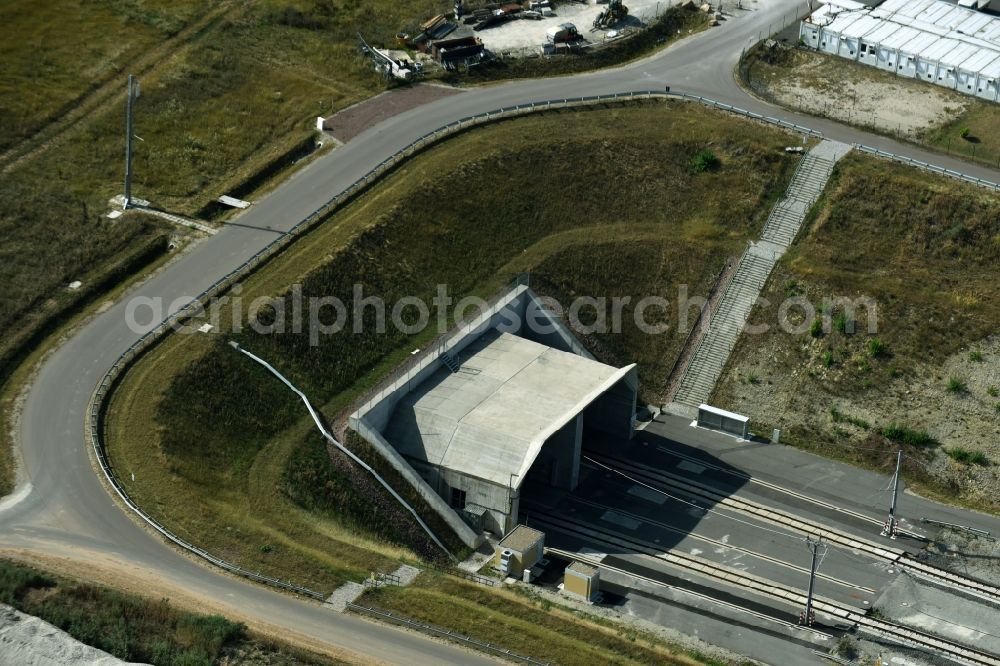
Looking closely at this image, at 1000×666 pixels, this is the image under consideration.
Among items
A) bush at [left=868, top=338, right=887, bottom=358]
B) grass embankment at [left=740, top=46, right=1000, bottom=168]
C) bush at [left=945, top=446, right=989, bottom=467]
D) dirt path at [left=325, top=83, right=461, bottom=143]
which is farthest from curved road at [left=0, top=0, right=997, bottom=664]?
bush at [left=945, top=446, right=989, bottom=467]

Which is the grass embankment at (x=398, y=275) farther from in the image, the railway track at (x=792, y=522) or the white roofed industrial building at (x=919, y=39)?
the white roofed industrial building at (x=919, y=39)

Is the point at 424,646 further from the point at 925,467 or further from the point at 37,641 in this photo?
the point at 925,467

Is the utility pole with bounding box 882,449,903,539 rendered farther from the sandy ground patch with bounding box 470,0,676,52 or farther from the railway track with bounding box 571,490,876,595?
the sandy ground patch with bounding box 470,0,676,52

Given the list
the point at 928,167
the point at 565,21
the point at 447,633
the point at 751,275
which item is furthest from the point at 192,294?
the point at 928,167

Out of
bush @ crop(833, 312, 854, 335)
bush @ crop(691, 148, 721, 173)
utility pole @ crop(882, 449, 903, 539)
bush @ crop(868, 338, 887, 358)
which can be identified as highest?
bush @ crop(691, 148, 721, 173)

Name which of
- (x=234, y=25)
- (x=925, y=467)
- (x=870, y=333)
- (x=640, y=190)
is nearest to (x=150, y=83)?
(x=234, y=25)

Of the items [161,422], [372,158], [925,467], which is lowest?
[925,467]
